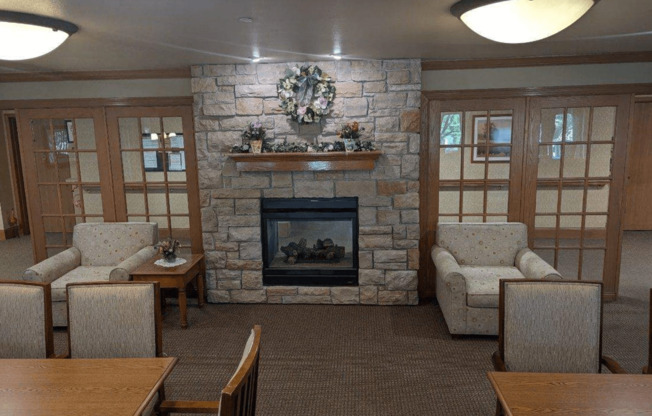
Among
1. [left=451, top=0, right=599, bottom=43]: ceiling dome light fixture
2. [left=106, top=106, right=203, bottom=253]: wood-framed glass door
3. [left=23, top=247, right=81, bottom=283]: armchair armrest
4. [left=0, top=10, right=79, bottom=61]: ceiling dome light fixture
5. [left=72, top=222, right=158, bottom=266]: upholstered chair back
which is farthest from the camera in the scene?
[left=106, top=106, right=203, bottom=253]: wood-framed glass door

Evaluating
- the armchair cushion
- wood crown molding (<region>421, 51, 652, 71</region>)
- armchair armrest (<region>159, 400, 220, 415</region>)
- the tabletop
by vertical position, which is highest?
wood crown molding (<region>421, 51, 652, 71</region>)

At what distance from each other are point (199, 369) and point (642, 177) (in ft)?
24.7

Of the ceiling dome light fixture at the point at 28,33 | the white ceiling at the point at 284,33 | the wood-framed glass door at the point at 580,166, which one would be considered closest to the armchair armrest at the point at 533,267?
the wood-framed glass door at the point at 580,166

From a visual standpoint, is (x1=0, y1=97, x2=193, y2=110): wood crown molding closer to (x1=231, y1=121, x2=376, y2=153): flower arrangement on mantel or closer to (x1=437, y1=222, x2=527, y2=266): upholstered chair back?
(x1=231, y1=121, x2=376, y2=153): flower arrangement on mantel

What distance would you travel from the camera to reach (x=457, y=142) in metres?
4.44

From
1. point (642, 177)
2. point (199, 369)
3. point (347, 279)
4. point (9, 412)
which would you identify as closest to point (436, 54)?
point (347, 279)

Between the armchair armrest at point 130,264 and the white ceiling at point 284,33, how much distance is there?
172 centimetres

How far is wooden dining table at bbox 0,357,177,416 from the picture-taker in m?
1.62

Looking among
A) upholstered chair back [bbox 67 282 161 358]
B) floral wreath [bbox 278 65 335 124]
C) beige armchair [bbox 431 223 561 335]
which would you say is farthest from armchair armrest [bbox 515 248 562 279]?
upholstered chair back [bbox 67 282 161 358]

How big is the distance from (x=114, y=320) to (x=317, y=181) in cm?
247

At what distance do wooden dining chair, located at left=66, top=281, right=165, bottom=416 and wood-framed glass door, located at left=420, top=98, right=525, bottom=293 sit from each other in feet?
9.71

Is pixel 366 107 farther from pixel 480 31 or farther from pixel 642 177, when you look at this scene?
pixel 642 177

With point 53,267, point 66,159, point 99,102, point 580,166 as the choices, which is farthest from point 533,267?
point 66,159

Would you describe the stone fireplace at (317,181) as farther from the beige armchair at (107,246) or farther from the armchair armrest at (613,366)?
the armchair armrest at (613,366)
